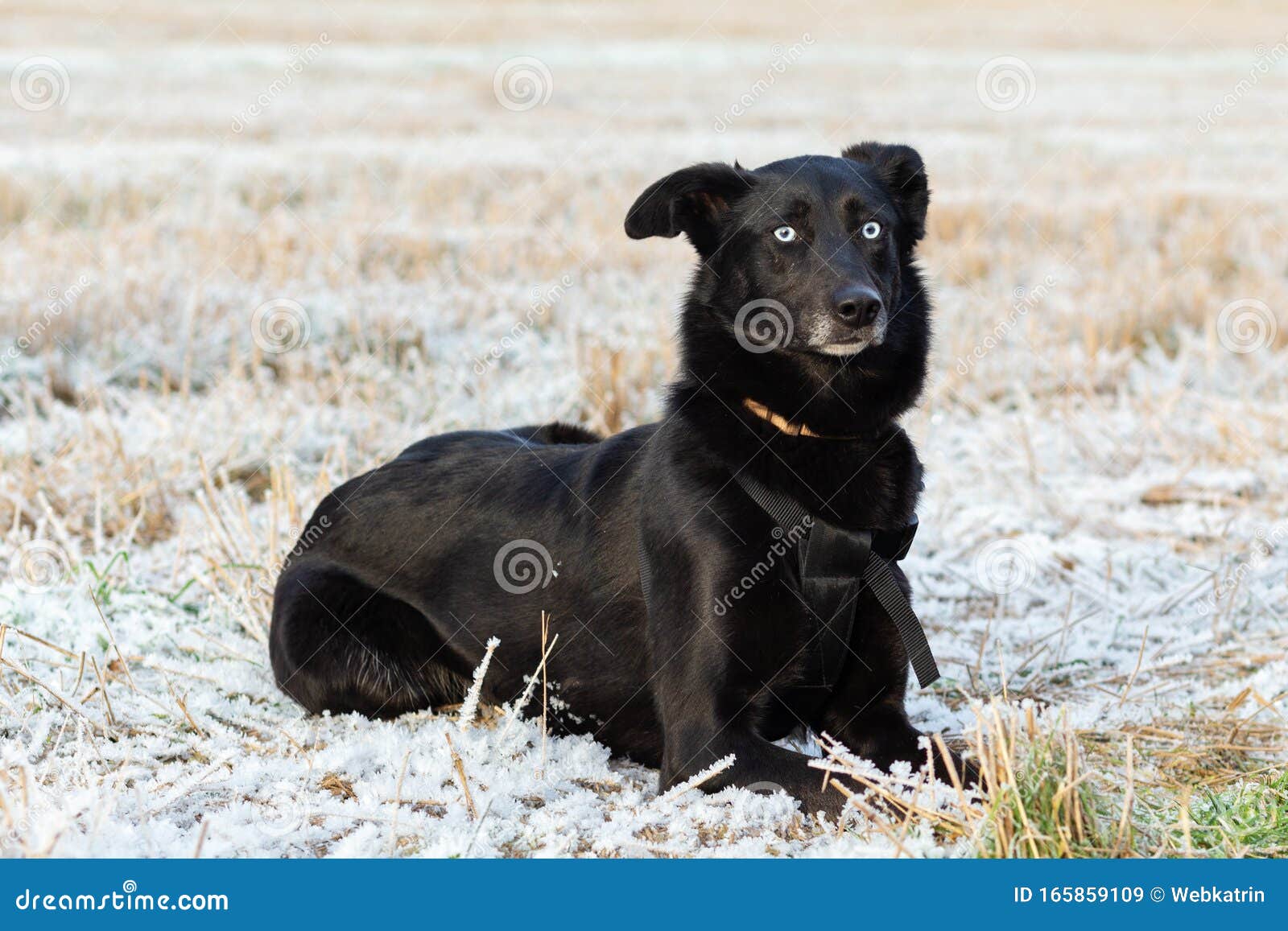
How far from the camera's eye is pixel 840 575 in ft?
9.57

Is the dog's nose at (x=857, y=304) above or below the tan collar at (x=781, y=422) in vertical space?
above

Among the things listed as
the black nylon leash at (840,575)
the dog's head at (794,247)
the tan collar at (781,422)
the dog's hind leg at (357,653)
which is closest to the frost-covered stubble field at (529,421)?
the dog's hind leg at (357,653)

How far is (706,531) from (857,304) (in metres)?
0.61

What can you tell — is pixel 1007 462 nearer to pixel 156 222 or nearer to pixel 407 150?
pixel 156 222

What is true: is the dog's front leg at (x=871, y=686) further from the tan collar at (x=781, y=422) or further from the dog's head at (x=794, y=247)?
the dog's head at (x=794, y=247)

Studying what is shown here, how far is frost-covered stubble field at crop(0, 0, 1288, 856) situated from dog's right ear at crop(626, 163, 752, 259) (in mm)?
1022

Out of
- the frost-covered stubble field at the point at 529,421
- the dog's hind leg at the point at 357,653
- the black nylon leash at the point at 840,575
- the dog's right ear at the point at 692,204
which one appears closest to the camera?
the frost-covered stubble field at the point at 529,421

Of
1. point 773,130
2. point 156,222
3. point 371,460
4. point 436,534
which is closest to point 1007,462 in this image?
point 371,460

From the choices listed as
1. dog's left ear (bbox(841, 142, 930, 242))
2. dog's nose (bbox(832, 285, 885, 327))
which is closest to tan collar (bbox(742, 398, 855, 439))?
dog's nose (bbox(832, 285, 885, 327))

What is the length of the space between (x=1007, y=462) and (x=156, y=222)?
22.2ft

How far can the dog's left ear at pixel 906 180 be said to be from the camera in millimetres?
3428

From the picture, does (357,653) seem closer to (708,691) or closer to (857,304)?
(708,691)

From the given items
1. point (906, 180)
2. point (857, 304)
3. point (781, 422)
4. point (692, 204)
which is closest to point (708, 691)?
point (781, 422)

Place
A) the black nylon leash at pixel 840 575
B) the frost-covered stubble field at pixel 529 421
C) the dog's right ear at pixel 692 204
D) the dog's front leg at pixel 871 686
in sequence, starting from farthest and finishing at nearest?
the dog's right ear at pixel 692 204 < the dog's front leg at pixel 871 686 < the black nylon leash at pixel 840 575 < the frost-covered stubble field at pixel 529 421
